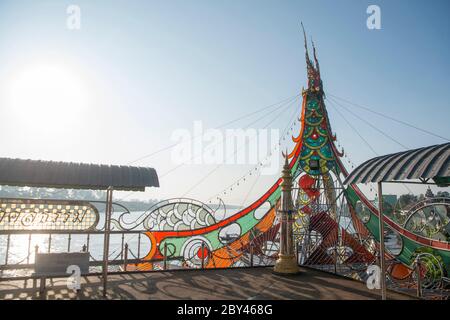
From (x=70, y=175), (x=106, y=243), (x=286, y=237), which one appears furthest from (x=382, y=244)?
(x=70, y=175)

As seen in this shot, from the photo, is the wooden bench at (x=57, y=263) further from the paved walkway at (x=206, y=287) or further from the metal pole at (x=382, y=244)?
the metal pole at (x=382, y=244)

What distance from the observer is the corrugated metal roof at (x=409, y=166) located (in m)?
5.79

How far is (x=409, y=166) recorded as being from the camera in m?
6.31

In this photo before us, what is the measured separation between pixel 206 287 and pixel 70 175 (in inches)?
A: 224

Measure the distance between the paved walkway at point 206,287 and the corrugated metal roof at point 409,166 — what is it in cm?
308

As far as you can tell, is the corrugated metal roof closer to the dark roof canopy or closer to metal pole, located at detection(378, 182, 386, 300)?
metal pole, located at detection(378, 182, 386, 300)

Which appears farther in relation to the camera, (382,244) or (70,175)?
(70,175)

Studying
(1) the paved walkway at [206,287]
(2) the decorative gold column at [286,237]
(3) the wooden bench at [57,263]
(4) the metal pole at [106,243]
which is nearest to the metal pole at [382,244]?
(1) the paved walkway at [206,287]

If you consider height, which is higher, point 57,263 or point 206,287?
point 57,263

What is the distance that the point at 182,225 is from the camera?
11984 millimetres

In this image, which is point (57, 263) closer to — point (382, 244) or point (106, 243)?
point (106, 243)

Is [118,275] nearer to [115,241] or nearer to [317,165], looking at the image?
[317,165]

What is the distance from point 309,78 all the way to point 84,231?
16.4 m
